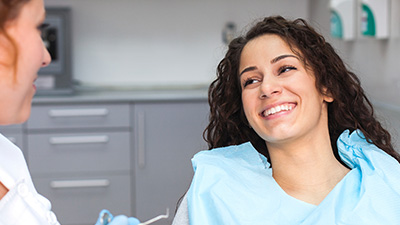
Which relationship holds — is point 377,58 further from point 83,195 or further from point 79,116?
point 83,195

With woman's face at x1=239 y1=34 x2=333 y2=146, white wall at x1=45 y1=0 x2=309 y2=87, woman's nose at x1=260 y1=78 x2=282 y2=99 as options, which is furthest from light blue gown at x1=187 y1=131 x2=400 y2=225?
white wall at x1=45 y1=0 x2=309 y2=87

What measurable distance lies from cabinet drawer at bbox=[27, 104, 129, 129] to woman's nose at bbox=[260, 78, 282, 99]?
190cm

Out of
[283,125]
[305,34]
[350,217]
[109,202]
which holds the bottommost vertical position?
[109,202]

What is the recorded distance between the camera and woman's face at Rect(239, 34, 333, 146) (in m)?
1.27

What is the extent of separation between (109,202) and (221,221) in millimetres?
2030

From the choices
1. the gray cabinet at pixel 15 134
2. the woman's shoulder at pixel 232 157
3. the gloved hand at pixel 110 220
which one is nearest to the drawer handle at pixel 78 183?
the gray cabinet at pixel 15 134

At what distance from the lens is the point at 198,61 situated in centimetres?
373

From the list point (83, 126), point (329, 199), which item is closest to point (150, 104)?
point (83, 126)

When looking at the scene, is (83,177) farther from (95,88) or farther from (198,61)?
(198,61)

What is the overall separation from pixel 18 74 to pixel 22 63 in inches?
0.7

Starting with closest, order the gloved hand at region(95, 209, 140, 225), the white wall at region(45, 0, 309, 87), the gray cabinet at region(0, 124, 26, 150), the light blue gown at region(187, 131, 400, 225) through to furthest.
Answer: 1. the gloved hand at region(95, 209, 140, 225)
2. the light blue gown at region(187, 131, 400, 225)
3. the gray cabinet at region(0, 124, 26, 150)
4. the white wall at region(45, 0, 309, 87)

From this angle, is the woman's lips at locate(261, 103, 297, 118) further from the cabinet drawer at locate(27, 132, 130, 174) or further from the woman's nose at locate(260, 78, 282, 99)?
the cabinet drawer at locate(27, 132, 130, 174)

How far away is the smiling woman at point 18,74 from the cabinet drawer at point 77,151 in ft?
7.43

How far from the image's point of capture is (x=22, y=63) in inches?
28.7
